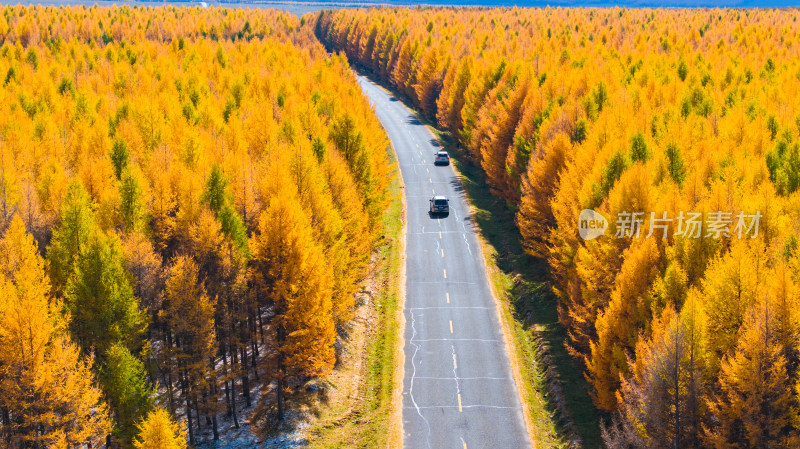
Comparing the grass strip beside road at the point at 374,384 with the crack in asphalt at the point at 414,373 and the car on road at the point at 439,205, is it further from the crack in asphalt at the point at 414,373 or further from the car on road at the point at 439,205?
the car on road at the point at 439,205

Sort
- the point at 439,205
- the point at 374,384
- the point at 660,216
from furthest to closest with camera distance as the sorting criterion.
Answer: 1. the point at 439,205
2. the point at 374,384
3. the point at 660,216

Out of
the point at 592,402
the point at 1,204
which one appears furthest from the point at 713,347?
the point at 1,204

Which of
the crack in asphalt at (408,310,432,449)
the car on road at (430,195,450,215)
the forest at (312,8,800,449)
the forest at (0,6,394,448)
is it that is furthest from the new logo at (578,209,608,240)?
the car on road at (430,195,450,215)

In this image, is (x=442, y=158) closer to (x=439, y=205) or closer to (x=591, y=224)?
(x=439, y=205)

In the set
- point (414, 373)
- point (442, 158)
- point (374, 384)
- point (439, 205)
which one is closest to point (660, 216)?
point (414, 373)

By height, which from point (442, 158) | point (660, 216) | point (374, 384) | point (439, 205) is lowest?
point (374, 384)

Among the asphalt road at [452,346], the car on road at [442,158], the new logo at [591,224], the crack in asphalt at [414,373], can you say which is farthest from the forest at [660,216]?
the crack in asphalt at [414,373]

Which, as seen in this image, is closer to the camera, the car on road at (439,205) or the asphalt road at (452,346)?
the asphalt road at (452,346)
